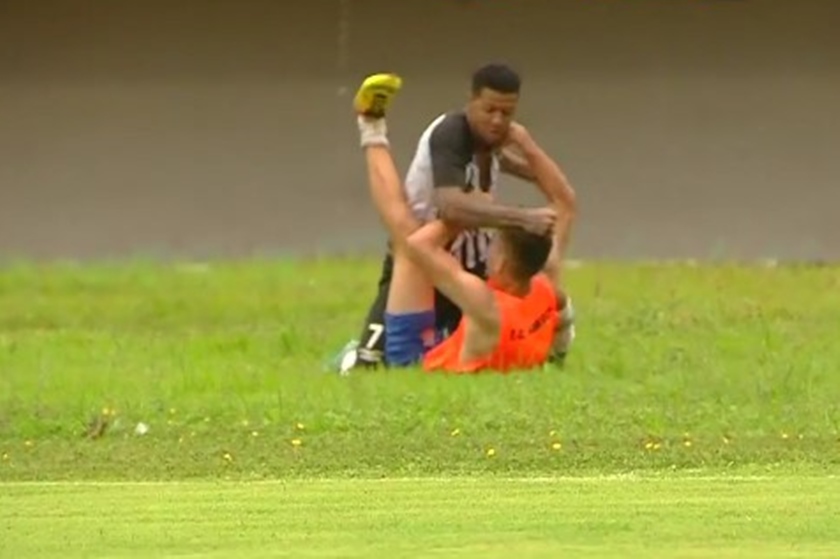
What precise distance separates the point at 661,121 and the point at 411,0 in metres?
1.92

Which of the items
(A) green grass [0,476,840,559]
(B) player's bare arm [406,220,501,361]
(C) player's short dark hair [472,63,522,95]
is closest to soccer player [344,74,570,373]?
(B) player's bare arm [406,220,501,361]

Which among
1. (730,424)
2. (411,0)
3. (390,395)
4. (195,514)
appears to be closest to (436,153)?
(390,395)

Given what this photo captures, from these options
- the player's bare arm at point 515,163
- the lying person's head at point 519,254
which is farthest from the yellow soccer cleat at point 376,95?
the lying person's head at point 519,254

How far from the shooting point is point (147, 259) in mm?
17688

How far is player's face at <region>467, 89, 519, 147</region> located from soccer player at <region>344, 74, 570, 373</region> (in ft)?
0.51

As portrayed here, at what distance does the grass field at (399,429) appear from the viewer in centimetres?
710

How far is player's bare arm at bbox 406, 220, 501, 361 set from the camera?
35.5ft

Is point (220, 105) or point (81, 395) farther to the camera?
point (220, 105)

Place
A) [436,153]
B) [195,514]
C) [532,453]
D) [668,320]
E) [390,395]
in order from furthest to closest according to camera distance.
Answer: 1. [668,320]
2. [436,153]
3. [390,395]
4. [532,453]
5. [195,514]

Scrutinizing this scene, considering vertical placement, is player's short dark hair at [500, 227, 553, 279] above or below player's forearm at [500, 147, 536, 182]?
below

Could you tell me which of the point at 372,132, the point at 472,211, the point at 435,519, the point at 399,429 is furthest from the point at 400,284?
the point at 435,519

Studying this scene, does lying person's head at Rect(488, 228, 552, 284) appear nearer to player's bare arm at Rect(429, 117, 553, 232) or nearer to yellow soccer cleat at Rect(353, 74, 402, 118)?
player's bare arm at Rect(429, 117, 553, 232)

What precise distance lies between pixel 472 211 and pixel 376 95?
970 mm

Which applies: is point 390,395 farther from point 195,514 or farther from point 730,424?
point 195,514
